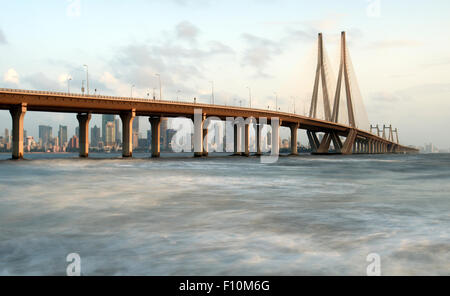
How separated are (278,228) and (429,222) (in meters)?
5.46

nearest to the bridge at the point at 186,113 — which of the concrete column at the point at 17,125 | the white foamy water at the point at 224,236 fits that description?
the concrete column at the point at 17,125

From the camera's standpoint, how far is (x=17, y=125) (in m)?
83.4

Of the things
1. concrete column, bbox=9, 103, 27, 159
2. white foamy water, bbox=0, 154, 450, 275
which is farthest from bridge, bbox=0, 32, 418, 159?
white foamy water, bbox=0, 154, 450, 275

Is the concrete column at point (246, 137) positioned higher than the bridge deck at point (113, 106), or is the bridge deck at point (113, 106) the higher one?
the bridge deck at point (113, 106)

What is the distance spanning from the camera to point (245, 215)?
48.0 ft

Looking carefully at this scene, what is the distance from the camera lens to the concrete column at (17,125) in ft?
266

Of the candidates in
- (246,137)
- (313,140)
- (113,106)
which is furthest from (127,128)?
(313,140)

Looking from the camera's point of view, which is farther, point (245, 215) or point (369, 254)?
point (245, 215)

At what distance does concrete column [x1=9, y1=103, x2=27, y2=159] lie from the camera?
266 feet

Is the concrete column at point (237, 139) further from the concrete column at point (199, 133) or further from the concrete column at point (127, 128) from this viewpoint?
the concrete column at point (127, 128)

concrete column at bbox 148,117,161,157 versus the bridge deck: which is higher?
the bridge deck

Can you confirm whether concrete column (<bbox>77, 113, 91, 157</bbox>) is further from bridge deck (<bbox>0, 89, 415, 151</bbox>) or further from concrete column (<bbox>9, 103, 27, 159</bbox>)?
concrete column (<bbox>9, 103, 27, 159</bbox>)
